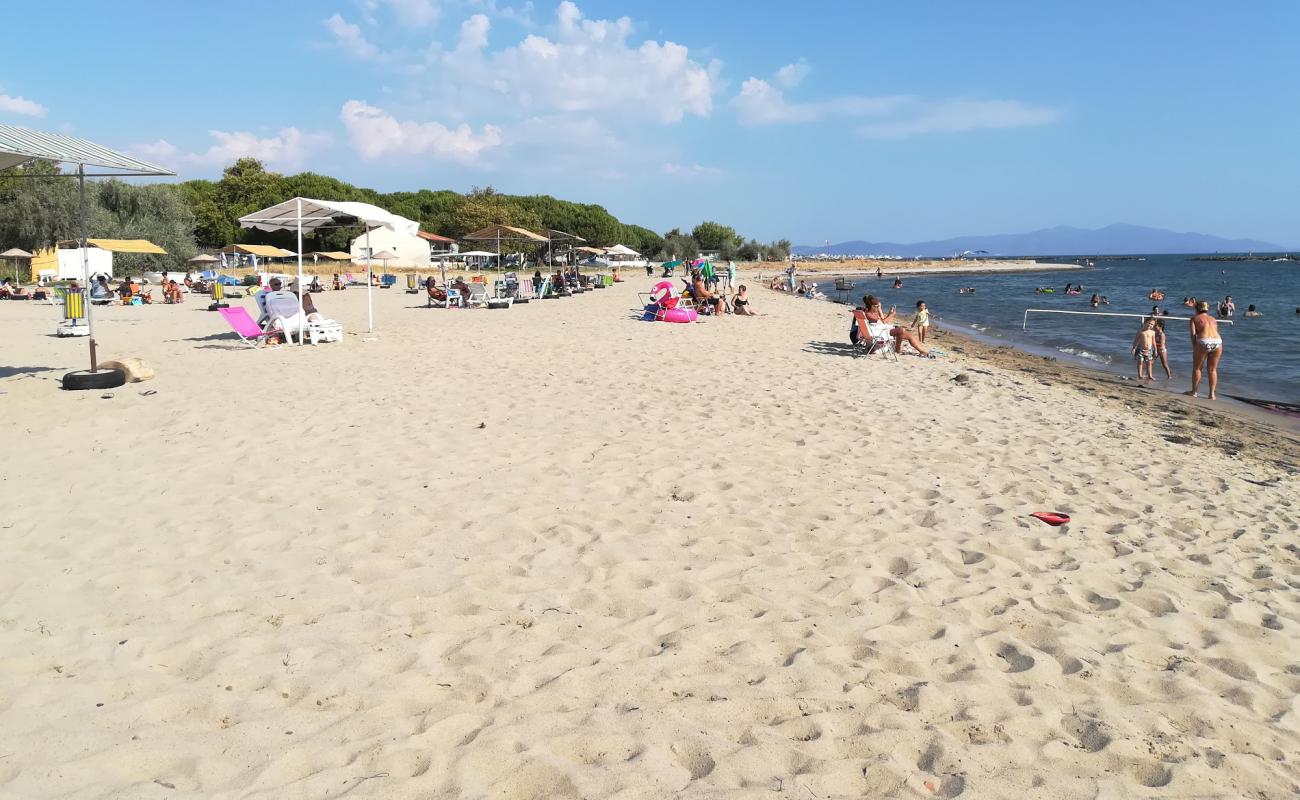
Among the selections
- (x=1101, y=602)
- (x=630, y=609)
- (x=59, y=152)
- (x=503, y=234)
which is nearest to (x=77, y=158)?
(x=59, y=152)

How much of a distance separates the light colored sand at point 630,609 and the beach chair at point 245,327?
14.1 ft

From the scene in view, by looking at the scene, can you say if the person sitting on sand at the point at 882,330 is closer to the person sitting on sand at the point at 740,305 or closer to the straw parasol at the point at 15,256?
the person sitting on sand at the point at 740,305

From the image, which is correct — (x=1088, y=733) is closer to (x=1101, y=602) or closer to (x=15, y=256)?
(x=1101, y=602)

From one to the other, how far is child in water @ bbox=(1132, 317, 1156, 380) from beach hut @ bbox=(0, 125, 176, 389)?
41.7 ft

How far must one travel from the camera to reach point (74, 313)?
11.8 m

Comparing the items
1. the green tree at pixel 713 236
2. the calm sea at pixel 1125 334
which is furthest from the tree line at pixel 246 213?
the calm sea at pixel 1125 334

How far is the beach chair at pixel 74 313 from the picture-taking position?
38.2 ft

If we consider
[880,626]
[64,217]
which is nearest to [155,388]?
[880,626]

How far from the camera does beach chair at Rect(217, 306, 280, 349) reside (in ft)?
35.9

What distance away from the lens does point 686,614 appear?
322 cm

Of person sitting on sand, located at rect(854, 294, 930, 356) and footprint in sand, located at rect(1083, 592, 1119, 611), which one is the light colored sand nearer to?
footprint in sand, located at rect(1083, 592, 1119, 611)

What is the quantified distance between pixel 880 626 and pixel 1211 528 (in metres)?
2.65

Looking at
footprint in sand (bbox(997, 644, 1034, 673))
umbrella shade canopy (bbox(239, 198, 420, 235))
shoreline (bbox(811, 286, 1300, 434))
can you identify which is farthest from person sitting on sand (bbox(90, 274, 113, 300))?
footprint in sand (bbox(997, 644, 1034, 673))

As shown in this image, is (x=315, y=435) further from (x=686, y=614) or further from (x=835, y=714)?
(x=835, y=714)
